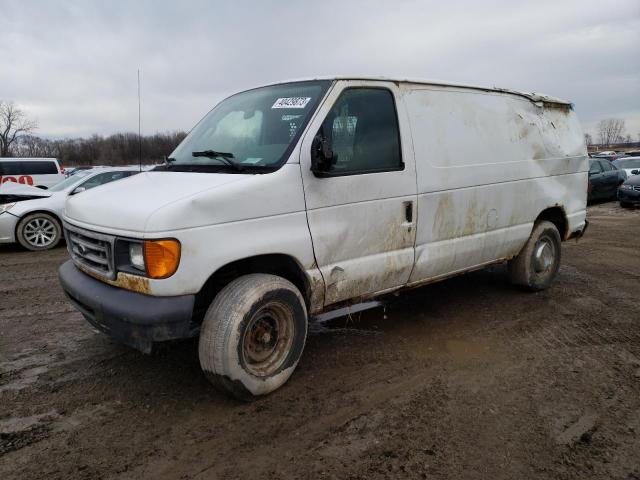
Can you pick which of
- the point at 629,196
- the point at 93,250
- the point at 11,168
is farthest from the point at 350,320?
the point at 11,168

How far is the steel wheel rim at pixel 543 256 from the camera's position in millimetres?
5281

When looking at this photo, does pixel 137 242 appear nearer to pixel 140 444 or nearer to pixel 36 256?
pixel 140 444

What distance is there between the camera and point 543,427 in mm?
2814

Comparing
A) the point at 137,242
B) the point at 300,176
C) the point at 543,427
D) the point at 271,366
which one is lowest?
the point at 543,427

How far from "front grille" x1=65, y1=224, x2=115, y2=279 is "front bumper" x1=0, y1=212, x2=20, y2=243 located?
6.20 m

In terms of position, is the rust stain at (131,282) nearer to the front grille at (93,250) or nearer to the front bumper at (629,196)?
the front grille at (93,250)

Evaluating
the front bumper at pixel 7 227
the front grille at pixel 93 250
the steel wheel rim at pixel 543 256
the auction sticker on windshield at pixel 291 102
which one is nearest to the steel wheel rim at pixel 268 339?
the front grille at pixel 93 250

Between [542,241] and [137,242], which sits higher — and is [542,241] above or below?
below

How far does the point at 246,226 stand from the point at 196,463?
4.49 feet

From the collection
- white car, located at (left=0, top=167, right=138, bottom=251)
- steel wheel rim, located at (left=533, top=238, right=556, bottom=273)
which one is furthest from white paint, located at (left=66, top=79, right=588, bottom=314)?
white car, located at (left=0, top=167, right=138, bottom=251)

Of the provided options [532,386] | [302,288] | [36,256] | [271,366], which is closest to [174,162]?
[302,288]

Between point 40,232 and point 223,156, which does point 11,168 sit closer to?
point 40,232

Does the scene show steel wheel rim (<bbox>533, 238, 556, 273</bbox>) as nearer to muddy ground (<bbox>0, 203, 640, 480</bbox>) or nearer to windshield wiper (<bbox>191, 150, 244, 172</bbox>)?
muddy ground (<bbox>0, 203, 640, 480</bbox>)

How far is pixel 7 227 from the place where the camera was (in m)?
8.45
